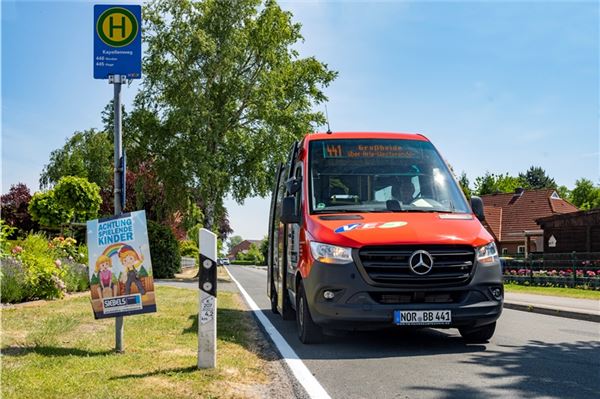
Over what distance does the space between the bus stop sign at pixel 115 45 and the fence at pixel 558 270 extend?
1820cm

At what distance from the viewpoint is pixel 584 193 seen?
97.4 meters

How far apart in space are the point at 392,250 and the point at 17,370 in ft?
12.6

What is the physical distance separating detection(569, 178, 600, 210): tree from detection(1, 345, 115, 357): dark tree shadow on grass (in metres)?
99.0

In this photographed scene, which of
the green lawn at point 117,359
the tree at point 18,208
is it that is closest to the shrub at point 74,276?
the green lawn at point 117,359

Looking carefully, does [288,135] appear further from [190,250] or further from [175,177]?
[190,250]

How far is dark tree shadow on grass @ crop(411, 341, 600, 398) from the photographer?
4.88 m

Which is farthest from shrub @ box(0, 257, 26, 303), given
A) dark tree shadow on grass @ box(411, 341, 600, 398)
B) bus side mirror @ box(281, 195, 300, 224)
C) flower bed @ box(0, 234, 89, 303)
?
dark tree shadow on grass @ box(411, 341, 600, 398)

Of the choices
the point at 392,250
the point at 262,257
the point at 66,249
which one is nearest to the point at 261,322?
the point at 392,250

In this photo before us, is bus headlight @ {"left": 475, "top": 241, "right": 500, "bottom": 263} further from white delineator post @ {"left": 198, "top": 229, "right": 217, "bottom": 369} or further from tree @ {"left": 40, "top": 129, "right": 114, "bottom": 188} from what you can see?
tree @ {"left": 40, "top": 129, "right": 114, "bottom": 188}

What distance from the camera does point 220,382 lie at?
5.10m

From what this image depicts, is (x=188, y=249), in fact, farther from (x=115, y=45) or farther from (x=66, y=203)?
(x=115, y=45)

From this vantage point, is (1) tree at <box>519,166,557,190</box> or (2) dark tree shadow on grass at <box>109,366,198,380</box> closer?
(2) dark tree shadow on grass at <box>109,366,198,380</box>

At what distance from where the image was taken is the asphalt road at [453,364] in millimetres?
4961

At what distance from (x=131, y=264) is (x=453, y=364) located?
3.46m
